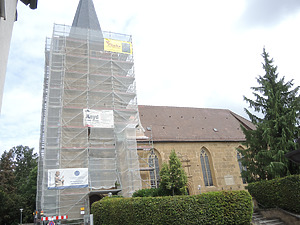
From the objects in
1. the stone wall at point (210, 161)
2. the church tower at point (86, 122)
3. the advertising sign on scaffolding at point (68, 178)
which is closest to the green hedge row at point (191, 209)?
the church tower at point (86, 122)

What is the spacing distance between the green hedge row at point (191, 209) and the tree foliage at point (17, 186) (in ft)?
77.4

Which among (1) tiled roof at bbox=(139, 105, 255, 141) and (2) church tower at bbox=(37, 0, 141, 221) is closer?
(2) church tower at bbox=(37, 0, 141, 221)

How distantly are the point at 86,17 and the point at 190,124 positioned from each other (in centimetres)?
1450

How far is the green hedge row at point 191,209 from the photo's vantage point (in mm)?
10781

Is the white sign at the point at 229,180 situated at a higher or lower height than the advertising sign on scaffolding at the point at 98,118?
lower

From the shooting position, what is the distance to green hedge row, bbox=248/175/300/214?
13.5 m

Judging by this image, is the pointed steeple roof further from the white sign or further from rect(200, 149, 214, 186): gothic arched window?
the white sign

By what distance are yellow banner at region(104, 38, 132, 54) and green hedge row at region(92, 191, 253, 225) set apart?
532 inches

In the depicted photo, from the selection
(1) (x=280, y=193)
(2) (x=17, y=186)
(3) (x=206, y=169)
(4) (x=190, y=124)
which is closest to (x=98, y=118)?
(4) (x=190, y=124)

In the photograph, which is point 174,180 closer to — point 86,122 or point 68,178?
point 68,178

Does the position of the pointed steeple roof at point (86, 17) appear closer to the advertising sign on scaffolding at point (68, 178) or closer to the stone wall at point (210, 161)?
the stone wall at point (210, 161)

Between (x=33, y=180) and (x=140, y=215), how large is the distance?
26.8 metres

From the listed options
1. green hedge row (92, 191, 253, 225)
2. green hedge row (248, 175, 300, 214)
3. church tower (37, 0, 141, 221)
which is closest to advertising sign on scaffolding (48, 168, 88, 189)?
church tower (37, 0, 141, 221)

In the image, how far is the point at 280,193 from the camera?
1425cm
